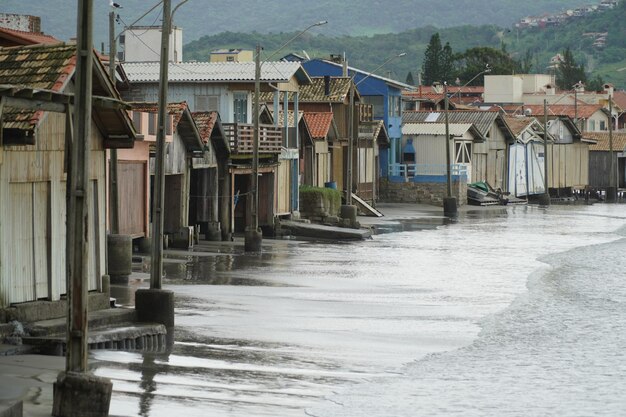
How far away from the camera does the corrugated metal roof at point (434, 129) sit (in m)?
74.6

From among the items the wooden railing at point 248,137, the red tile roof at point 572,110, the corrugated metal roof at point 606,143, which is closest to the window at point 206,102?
the wooden railing at point 248,137

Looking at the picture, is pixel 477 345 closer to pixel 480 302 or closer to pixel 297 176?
pixel 480 302

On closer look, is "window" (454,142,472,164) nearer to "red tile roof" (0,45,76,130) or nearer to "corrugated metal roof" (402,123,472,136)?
"corrugated metal roof" (402,123,472,136)

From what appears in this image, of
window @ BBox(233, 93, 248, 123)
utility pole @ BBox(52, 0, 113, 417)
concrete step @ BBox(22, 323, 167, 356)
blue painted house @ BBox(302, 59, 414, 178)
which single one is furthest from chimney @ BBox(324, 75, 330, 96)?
utility pole @ BBox(52, 0, 113, 417)

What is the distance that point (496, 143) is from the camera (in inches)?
3182

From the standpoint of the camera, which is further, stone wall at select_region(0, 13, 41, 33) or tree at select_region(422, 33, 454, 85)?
tree at select_region(422, 33, 454, 85)

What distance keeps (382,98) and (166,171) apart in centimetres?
3899

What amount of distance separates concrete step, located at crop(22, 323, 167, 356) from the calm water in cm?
37

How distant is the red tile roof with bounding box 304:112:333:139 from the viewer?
58.6 metres

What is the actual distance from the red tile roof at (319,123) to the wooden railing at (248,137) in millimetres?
12821

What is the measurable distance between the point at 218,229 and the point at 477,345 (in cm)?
1981

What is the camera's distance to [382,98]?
74062mm

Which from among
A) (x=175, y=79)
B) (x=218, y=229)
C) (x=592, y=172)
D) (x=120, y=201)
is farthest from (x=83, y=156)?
(x=592, y=172)

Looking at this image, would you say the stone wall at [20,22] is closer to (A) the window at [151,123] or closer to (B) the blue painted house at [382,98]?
(A) the window at [151,123]
